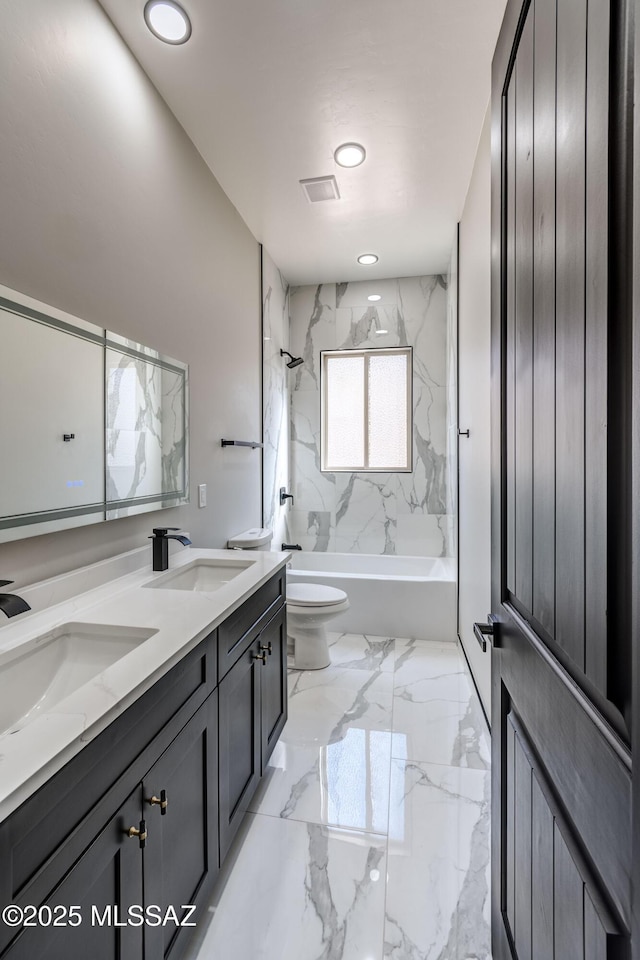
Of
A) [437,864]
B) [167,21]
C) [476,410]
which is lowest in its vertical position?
[437,864]

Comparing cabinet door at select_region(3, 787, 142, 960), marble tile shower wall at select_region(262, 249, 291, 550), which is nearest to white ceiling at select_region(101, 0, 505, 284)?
marble tile shower wall at select_region(262, 249, 291, 550)

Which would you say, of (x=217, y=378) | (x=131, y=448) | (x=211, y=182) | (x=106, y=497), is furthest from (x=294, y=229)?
(x=106, y=497)

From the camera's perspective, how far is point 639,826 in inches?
16.1

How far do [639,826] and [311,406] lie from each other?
3.75 metres

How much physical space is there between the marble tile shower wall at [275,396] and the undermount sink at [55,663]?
2101 millimetres

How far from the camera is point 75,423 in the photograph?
1.37m

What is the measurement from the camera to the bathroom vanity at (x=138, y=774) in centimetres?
62

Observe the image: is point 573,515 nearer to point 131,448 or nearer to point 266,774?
point 131,448

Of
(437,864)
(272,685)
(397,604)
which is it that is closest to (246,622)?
(272,685)

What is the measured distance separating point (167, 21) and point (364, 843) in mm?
2809

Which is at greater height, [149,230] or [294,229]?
[294,229]

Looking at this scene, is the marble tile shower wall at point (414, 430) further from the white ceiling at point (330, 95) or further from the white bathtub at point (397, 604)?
the white ceiling at point (330, 95)

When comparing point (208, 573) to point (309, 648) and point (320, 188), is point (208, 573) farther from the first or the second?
point (320, 188)

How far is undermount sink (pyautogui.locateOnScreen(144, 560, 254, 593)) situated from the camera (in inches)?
69.8
